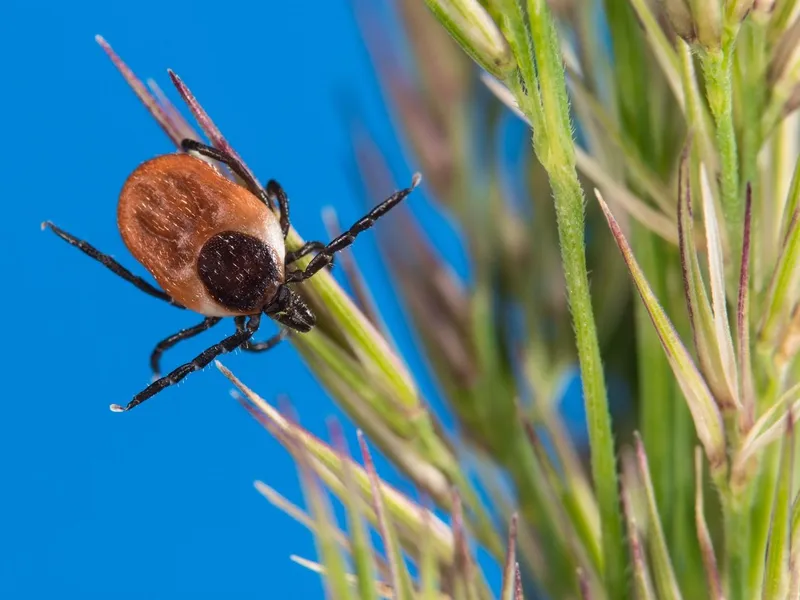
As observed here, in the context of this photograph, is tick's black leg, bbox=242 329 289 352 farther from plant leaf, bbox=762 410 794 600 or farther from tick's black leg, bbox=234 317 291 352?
plant leaf, bbox=762 410 794 600

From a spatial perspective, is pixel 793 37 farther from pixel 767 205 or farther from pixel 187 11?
pixel 187 11

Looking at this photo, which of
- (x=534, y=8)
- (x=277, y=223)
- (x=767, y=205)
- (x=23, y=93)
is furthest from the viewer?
(x=23, y=93)

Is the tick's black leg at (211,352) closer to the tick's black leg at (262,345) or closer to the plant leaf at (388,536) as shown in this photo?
the tick's black leg at (262,345)

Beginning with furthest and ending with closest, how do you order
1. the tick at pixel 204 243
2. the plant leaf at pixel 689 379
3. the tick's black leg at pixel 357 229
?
the tick at pixel 204 243 → the tick's black leg at pixel 357 229 → the plant leaf at pixel 689 379

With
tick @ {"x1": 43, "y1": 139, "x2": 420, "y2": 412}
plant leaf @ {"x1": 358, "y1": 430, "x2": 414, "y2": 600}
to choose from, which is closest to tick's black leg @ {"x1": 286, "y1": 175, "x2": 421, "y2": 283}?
tick @ {"x1": 43, "y1": 139, "x2": 420, "y2": 412}

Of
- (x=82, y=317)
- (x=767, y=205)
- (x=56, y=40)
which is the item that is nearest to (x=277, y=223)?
(x=767, y=205)

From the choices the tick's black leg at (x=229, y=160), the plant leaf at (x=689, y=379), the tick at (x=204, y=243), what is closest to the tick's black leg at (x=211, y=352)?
the tick at (x=204, y=243)

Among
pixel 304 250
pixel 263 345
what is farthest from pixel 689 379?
pixel 263 345
